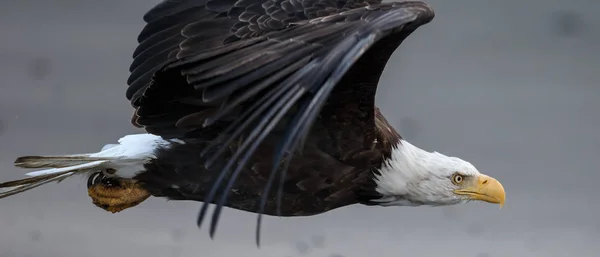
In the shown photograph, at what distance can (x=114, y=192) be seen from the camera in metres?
3.64

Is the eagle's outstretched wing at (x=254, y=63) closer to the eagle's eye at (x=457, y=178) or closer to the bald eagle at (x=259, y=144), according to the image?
the bald eagle at (x=259, y=144)

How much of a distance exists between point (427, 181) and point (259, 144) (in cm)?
63

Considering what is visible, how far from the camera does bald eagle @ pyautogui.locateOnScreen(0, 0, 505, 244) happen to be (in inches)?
120

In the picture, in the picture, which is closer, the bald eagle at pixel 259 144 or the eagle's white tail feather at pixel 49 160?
the bald eagle at pixel 259 144

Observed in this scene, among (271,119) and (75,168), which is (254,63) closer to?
(271,119)

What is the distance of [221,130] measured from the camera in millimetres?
3277

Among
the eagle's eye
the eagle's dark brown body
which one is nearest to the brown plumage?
the eagle's dark brown body

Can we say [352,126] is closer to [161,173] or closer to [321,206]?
[321,206]

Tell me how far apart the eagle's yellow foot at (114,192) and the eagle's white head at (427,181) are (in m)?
0.73

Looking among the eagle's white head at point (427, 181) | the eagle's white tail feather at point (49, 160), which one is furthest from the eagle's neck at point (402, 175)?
the eagle's white tail feather at point (49, 160)

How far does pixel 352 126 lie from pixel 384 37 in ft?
1.65

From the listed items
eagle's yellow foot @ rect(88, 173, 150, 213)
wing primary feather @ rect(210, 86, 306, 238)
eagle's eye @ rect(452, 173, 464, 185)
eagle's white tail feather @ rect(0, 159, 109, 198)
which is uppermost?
wing primary feather @ rect(210, 86, 306, 238)

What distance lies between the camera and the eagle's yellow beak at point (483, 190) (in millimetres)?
Answer: 3501

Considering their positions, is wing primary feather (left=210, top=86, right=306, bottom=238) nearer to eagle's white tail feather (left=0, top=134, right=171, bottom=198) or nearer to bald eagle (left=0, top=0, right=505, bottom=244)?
bald eagle (left=0, top=0, right=505, bottom=244)
